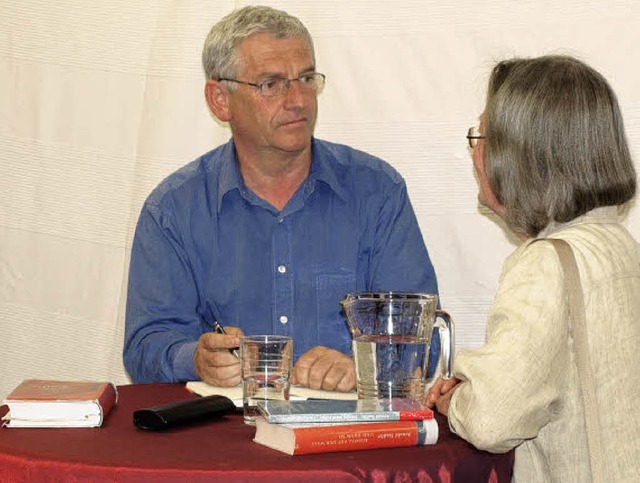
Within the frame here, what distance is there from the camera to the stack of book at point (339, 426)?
5.75ft

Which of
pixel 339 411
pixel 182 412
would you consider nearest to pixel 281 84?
pixel 182 412

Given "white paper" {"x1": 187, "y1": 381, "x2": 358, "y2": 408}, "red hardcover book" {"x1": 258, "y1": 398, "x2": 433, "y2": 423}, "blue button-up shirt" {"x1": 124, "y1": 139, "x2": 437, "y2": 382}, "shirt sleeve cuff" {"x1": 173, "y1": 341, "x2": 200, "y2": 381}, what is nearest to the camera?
"red hardcover book" {"x1": 258, "y1": 398, "x2": 433, "y2": 423}

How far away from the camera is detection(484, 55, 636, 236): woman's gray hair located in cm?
198

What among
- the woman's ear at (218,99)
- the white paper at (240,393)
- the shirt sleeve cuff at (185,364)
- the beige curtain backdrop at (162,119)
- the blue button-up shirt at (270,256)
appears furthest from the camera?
the beige curtain backdrop at (162,119)

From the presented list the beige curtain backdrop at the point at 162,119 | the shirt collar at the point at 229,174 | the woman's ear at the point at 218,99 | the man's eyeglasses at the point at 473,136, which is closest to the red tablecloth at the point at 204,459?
the man's eyeglasses at the point at 473,136

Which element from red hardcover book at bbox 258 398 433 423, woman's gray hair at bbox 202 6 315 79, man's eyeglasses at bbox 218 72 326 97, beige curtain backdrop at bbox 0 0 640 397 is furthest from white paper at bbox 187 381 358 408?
beige curtain backdrop at bbox 0 0 640 397

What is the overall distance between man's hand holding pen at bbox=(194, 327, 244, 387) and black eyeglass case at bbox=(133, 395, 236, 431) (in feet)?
0.66

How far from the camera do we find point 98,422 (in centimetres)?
196

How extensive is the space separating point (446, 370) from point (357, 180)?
1073 millimetres

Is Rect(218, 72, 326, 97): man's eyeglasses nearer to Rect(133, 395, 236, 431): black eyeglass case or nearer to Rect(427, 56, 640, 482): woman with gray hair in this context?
Rect(427, 56, 640, 482): woman with gray hair

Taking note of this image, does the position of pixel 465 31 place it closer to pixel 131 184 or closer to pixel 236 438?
pixel 131 184

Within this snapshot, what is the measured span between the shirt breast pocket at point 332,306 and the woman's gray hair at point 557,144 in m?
0.95

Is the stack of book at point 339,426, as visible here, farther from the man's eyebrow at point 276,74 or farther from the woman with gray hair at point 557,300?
the man's eyebrow at point 276,74

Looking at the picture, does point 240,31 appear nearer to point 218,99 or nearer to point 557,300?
point 218,99
